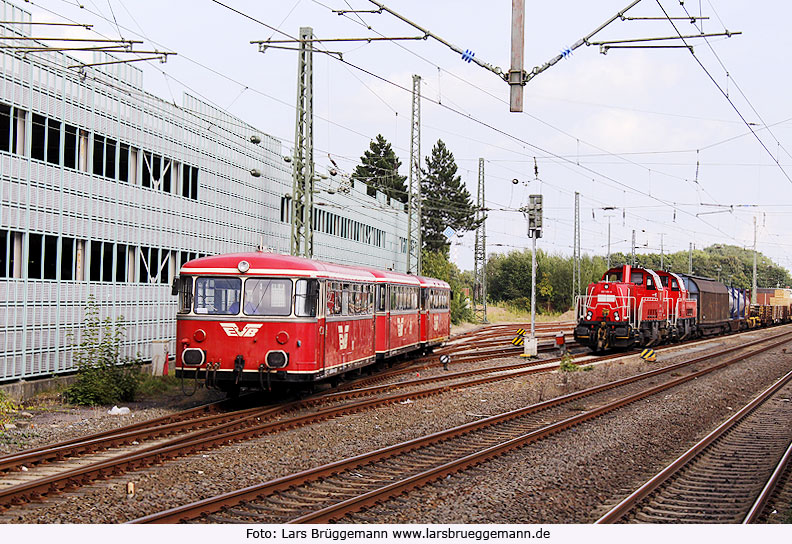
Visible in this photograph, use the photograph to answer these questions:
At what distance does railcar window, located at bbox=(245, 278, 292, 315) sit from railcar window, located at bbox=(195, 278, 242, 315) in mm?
216

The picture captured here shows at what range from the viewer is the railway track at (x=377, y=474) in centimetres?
841

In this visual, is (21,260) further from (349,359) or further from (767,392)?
(767,392)

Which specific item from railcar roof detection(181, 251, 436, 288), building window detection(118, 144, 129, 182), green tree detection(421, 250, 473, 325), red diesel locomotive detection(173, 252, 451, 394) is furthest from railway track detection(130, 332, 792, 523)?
green tree detection(421, 250, 473, 325)

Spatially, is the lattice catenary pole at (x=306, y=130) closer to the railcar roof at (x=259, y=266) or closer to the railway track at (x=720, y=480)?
the railcar roof at (x=259, y=266)

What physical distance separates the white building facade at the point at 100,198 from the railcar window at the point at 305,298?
6746mm

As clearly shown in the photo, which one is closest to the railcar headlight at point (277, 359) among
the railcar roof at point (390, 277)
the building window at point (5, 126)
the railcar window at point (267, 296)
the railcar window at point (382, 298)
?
the railcar window at point (267, 296)

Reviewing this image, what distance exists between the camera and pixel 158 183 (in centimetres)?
2420

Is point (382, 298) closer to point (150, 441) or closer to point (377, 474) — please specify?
point (150, 441)

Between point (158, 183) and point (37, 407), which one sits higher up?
point (158, 183)

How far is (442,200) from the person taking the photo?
86812 millimetres

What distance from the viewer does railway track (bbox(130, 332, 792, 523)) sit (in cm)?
841

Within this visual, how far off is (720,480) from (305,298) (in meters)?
8.08

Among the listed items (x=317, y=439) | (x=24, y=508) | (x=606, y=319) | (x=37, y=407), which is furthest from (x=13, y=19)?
(x=606, y=319)

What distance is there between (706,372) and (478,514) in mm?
18697
